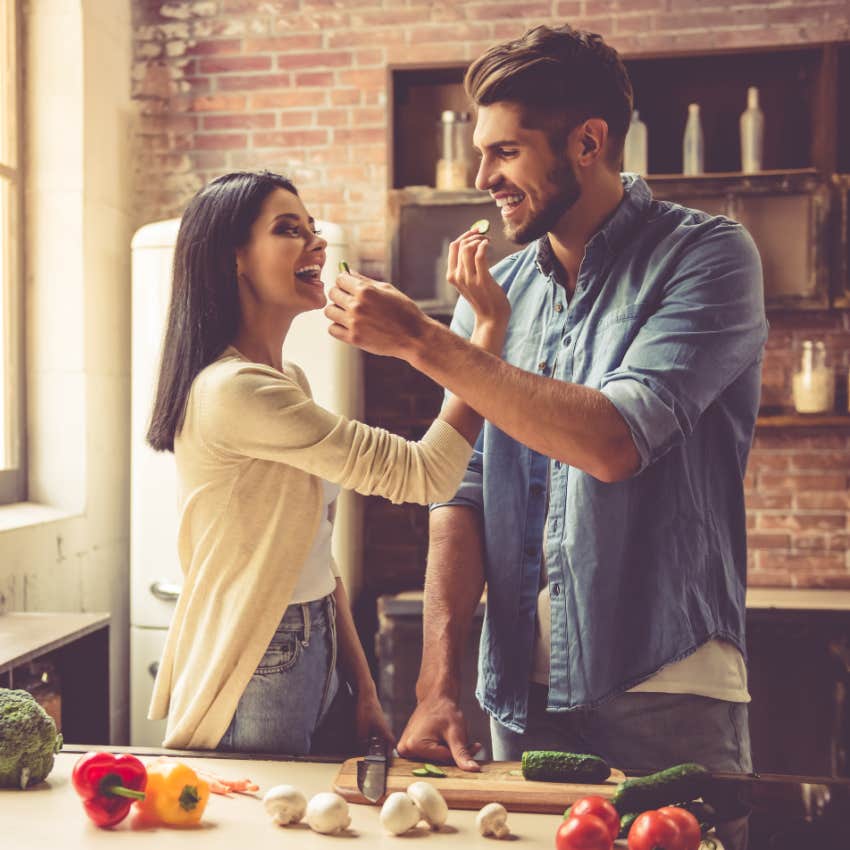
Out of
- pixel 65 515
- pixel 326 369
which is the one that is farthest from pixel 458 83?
pixel 65 515

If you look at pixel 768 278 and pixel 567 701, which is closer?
pixel 567 701

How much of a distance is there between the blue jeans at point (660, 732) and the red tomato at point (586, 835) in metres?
0.38

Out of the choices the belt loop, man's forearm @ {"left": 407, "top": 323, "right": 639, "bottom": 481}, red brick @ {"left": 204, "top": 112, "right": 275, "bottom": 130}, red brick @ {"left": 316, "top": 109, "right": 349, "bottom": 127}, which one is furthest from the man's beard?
red brick @ {"left": 204, "top": 112, "right": 275, "bottom": 130}

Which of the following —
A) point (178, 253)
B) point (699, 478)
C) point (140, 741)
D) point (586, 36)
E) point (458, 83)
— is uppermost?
point (458, 83)

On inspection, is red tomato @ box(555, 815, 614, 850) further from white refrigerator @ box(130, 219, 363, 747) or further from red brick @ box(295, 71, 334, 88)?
red brick @ box(295, 71, 334, 88)

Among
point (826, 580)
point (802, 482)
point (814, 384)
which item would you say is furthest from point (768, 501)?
point (814, 384)

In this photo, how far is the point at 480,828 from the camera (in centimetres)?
109

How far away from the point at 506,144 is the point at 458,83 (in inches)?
92.2

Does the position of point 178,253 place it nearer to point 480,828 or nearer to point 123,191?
point 480,828

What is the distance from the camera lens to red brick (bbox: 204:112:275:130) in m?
3.93

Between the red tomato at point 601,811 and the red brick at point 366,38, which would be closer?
the red tomato at point 601,811

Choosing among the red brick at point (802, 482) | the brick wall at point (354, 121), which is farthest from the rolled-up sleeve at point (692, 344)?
the red brick at point (802, 482)

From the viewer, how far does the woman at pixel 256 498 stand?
1.42 m

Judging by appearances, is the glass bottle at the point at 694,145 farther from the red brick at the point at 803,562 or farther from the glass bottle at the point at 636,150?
the red brick at the point at 803,562
